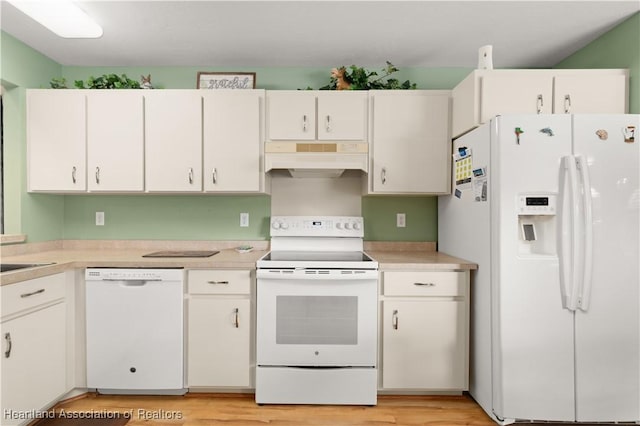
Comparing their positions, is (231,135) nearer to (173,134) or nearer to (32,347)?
(173,134)

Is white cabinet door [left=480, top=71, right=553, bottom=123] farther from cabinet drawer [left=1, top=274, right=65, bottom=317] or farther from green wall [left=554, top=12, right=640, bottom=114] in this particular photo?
cabinet drawer [left=1, top=274, right=65, bottom=317]

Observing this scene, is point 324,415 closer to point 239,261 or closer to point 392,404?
point 392,404

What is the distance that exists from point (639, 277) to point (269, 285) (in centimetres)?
205

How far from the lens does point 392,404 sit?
2.26 meters

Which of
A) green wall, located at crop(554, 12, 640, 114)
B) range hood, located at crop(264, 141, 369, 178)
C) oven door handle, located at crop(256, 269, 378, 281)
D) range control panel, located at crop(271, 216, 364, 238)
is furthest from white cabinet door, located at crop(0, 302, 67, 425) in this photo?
green wall, located at crop(554, 12, 640, 114)

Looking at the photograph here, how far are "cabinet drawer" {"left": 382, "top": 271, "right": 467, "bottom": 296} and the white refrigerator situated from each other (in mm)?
290

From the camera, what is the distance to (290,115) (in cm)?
259

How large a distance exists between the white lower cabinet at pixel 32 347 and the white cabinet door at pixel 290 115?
1661 mm

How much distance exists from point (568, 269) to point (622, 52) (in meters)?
1.53

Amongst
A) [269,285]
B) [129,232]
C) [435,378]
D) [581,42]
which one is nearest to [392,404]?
[435,378]

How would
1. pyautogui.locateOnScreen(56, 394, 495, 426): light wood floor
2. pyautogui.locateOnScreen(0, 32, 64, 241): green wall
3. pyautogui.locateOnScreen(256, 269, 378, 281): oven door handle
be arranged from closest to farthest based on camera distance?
1. pyautogui.locateOnScreen(56, 394, 495, 426): light wood floor
2. pyautogui.locateOnScreen(256, 269, 378, 281): oven door handle
3. pyautogui.locateOnScreen(0, 32, 64, 241): green wall

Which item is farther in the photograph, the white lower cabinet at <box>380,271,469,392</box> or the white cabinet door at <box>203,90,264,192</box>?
the white cabinet door at <box>203,90,264,192</box>

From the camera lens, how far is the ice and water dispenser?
1.91 m

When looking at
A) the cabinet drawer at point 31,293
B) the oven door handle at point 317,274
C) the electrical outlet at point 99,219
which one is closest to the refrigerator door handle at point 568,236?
the oven door handle at point 317,274
